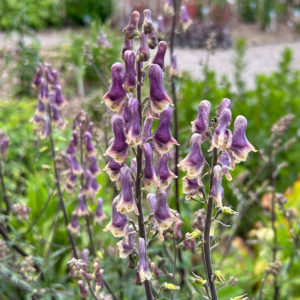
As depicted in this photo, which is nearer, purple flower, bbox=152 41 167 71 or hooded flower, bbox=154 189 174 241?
purple flower, bbox=152 41 167 71

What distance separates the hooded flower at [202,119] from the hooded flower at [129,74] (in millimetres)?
265

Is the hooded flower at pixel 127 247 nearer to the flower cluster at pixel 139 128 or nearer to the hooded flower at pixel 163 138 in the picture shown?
the flower cluster at pixel 139 128

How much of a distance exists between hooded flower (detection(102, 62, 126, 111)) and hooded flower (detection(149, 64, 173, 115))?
0.10 m

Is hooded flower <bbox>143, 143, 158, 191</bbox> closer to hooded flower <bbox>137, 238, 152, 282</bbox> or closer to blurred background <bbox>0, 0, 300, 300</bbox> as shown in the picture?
hooded flower <bbox>137, 238, 152, 282</bbox>

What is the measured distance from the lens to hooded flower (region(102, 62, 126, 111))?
1.65m

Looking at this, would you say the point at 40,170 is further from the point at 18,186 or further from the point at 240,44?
the point at 240,44

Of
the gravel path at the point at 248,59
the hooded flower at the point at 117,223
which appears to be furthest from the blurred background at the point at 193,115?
the hooded flower at the point at 117,223

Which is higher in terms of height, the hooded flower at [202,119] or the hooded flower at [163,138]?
the hooded flower at [202,119]

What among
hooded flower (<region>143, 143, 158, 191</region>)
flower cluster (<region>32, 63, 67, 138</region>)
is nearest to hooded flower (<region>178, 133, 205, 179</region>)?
hooded flower (<region>143, 143, 158, 191</region>)

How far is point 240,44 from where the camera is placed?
7375mm

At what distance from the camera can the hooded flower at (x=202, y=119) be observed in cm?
171

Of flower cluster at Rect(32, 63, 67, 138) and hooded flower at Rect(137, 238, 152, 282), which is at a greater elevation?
flower cluster at Rect(32, 63, 67, 138)

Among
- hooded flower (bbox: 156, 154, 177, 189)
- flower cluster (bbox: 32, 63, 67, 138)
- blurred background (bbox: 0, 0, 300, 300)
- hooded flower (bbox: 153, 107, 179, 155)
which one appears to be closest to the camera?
hooded flower (bbox: 153, 107, 179, 155)

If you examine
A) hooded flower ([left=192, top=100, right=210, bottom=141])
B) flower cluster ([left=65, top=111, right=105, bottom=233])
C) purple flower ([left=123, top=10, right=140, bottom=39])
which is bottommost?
flower cluster ([left=65, top=111, right=105, bottom=233])
